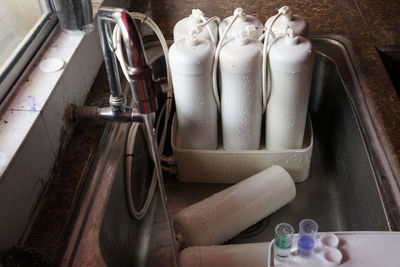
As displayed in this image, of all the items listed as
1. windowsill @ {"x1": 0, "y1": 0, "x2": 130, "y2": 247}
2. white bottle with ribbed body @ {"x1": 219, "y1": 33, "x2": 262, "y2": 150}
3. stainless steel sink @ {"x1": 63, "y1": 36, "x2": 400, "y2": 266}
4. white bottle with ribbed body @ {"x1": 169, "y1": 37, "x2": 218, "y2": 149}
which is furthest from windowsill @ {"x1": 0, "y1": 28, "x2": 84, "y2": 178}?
white bottle with ribbed body @ {"x1": 219, "y1": 33, "x2": 262, "y2": 150}

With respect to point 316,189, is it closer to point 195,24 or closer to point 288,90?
point 288,90

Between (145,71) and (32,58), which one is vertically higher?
(145,71)

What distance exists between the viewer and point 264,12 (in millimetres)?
1332

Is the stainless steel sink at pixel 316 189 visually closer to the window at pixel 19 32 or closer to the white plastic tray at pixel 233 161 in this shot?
the white plastic tray at pixel 233 161

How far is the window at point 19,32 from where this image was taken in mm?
882

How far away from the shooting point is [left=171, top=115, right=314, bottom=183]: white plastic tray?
3.41 ft

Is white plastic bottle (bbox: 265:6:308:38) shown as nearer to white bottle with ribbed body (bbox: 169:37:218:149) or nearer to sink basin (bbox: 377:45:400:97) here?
white bottle with ribbed body (bbox: 169:37:218:149)

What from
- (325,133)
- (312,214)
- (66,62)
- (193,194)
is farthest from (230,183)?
(66,62)

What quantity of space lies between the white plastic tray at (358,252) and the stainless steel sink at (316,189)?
0.07m

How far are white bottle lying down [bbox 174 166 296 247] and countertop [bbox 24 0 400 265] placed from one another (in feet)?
0.79

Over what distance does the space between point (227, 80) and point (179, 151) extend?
0.78 feet

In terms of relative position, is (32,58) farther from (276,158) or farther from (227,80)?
(276,158)

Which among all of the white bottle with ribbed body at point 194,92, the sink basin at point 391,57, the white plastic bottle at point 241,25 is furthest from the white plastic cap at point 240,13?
the sink basin at point 391,57

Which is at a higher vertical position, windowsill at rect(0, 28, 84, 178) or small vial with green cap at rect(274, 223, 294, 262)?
windowsill at rect(0, 28, 84, 178)
